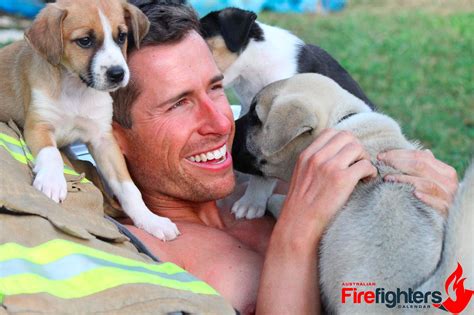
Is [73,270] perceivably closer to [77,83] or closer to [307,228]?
[307,228]

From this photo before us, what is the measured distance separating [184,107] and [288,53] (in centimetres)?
121

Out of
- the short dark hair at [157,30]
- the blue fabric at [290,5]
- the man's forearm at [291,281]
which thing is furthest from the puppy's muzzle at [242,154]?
the blue fabric at [290,5]

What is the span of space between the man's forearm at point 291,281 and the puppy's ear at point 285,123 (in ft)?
1.66

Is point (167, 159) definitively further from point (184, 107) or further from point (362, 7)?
point (362, 7)

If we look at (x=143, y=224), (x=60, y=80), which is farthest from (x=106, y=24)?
(x=143, y=224)

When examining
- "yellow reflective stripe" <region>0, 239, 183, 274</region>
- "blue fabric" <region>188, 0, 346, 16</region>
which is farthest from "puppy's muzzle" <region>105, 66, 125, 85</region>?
"blue fabric" <region>188, 0, 346, 16</region>

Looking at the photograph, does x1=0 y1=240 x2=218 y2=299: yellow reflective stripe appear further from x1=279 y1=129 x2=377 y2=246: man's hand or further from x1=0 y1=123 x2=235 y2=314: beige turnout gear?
x1=279 y1=129 x2=377 y2=246: man's hand

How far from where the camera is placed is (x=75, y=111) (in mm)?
3248

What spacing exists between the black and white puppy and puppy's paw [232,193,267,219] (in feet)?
2.22

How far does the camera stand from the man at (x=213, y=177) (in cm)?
281

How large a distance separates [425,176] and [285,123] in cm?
62

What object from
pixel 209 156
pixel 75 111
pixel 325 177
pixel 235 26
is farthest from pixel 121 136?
pixel 235 26

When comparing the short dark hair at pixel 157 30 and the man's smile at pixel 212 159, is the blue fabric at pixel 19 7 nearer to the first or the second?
the short dark hair at pixel 157 30

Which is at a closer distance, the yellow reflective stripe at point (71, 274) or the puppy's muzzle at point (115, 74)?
the yellow reflective stripe at point (71, 274)
